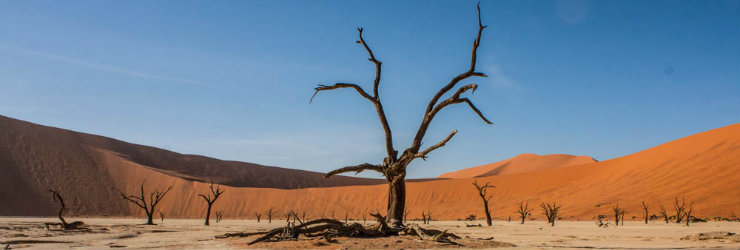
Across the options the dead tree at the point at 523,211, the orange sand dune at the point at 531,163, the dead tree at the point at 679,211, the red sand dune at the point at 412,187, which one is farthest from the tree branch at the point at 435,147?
the orange sand dune at the point at 531,163

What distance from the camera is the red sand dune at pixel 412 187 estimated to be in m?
45.6

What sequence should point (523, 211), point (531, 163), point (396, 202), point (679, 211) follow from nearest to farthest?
1. point (396, 202)
2. point (679, 211)
3. point (523, 211)
4. point (531, 163)

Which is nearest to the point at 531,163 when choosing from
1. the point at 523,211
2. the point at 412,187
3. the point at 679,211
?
the point at 412,187

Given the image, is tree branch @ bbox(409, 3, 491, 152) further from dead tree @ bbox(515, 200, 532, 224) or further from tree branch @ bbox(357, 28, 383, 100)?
dead tree @ bbox(515, 200, 532, 224)

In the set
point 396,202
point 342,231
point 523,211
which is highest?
point 396,202

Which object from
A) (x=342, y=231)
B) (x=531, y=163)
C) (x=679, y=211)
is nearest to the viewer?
(x=342, y=231)

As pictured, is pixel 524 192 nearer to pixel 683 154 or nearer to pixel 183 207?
pixel 683 154

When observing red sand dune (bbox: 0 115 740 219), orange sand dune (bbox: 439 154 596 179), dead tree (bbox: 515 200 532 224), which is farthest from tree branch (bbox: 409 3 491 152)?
orange sand dune (bbox: 439 154 596 179)

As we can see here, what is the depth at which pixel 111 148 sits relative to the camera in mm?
79312

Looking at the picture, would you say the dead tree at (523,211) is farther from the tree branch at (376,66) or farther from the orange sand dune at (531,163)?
the orange sand dune at (531,163)

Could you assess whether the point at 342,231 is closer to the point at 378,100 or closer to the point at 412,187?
the point at 378,100

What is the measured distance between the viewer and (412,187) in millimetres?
70938

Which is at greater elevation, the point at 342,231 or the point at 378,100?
the point at 378,100

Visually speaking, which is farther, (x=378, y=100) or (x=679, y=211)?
(x=679, y=211)
